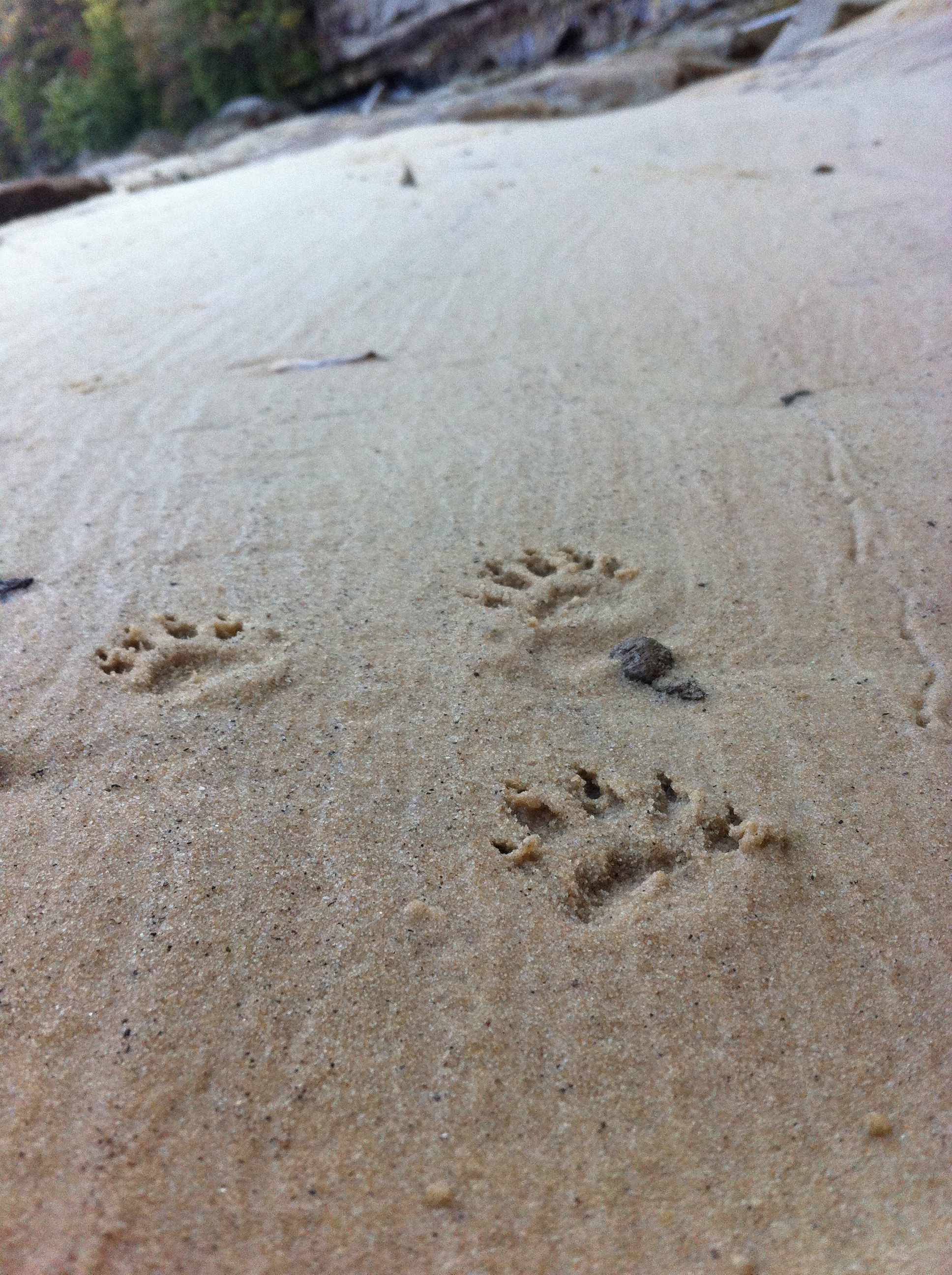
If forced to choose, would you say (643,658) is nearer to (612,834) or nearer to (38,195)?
(612,834)

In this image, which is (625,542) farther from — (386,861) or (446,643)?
(386,861)

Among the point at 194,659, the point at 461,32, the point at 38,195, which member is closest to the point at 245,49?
the point at 461,32

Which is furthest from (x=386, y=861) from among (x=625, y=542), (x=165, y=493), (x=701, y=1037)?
(x=165, y=493)

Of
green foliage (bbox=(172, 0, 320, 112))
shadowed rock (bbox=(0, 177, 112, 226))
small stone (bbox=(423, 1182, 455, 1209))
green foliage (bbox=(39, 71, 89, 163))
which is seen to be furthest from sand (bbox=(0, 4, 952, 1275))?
green foliage (bbox=(39, 71, 89, 163))

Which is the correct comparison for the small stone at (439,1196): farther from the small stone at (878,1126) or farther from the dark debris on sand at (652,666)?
the dark debris on sand at (652,666)

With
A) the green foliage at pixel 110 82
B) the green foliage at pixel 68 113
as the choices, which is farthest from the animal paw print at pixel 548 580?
the green foliage at pixel 68 113

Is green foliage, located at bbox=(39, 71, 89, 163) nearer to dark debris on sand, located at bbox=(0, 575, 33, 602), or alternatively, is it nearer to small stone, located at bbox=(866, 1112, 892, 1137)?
dark debris on sand, located at bbox=(0, 575, 33, 602)

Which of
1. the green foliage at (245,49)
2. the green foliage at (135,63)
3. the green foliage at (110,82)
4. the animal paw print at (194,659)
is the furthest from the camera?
the green foliage at (110,82)
